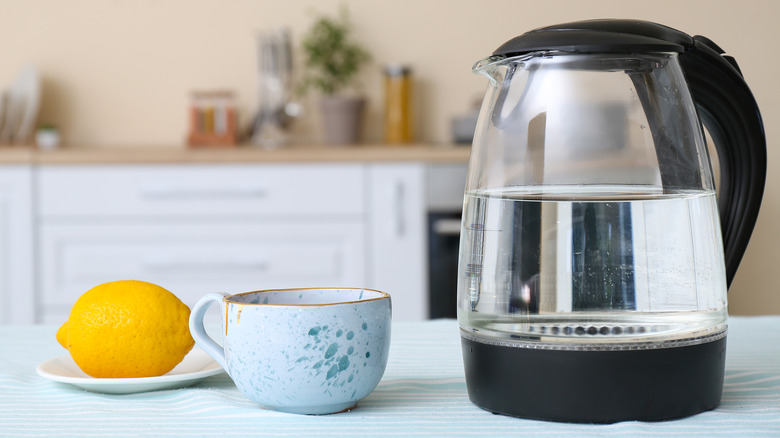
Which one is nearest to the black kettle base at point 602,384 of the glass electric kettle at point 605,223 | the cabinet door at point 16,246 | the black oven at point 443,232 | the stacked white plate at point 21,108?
the glass electric kettle at point 605,223

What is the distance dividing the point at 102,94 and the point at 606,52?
95.2 inches

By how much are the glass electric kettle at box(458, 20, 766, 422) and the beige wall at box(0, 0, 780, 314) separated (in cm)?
205

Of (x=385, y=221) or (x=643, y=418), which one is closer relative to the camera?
(x=643, y=418)

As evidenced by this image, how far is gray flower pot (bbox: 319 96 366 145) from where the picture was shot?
2396 millimetres

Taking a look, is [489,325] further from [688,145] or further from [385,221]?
[385,221]

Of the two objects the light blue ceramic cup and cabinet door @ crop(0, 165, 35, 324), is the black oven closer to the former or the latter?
cabinet door @ crop(0, 165, 35, 324)

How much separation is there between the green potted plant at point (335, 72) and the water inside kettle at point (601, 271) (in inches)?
76.5

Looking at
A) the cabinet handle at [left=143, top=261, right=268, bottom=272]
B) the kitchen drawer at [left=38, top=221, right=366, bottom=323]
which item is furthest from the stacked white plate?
the cabinet handle at [left=143, top=261, right=268, bottom=272]

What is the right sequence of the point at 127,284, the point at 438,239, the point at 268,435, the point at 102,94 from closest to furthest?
the point at 268,435, the point at 127,284, the point at 438,239, the point at 102,94

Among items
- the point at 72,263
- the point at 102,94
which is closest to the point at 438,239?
the point at 72,263

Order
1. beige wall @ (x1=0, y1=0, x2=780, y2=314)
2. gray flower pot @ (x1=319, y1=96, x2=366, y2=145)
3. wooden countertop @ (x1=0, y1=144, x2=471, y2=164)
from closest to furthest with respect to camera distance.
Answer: wooden countertop @ (x1=0, y1=144, x2=471, y2=164)
gray flower pot @ (x1=319, y1=96, x2=366, y2=145)
beige wall @ (x1=0, y1=0, x2=780, y2=314)

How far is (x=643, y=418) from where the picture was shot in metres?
0.45

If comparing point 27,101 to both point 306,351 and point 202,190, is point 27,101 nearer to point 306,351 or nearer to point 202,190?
point 202,190

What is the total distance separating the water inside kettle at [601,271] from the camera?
0.46 metres
